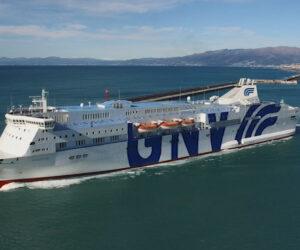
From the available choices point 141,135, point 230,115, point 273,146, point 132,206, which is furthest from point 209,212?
point 273,146

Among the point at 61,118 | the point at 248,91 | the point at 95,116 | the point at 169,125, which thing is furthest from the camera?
the point at 248,91

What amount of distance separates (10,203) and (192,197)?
40.8 feet

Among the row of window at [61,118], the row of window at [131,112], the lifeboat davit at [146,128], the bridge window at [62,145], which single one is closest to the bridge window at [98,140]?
the bridge window at [62,145]

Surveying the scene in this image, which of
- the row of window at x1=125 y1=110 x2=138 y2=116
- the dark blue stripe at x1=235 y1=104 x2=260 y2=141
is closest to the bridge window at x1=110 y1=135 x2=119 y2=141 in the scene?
the row of window at x1=125 y1=110 x2=138 y2=116

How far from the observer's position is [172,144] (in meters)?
31.2

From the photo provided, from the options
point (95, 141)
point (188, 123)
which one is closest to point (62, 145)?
point (95, 141)

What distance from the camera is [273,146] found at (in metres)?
37.0

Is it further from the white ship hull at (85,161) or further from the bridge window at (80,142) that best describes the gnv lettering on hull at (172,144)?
the bridge window at (80,142)

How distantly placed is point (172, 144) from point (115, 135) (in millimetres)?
5940

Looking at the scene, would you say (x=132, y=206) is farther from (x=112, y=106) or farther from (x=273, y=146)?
(x=273, y=146)

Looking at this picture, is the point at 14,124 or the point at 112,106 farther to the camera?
the point at 112,106

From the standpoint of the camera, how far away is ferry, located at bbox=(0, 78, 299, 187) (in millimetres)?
25016

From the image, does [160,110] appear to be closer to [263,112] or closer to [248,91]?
[263,112]

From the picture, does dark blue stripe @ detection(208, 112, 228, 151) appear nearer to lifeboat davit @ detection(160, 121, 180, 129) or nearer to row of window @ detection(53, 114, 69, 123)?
lifeboat davit @ detection(160, 121, 180, 129)
